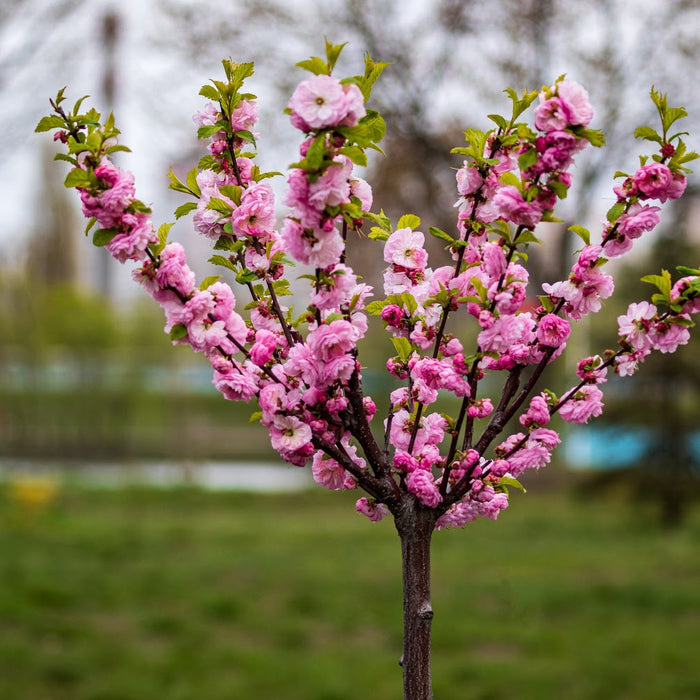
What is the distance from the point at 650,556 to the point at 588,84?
4.42m

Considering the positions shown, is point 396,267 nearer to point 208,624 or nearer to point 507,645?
point 507,645

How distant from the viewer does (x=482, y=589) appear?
679 centimetres

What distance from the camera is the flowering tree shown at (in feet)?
4.10

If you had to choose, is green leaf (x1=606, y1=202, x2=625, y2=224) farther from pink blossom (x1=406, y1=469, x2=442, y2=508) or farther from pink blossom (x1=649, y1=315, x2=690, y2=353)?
pink blossom (x1=406, y1=469, x2=442, y2=508)

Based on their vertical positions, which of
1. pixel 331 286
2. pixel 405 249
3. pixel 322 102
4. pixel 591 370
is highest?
pixel 322 102

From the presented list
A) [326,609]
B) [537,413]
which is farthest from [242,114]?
[326,609]

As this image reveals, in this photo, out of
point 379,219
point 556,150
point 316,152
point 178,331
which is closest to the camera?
point 316,152

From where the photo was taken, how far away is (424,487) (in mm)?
1403

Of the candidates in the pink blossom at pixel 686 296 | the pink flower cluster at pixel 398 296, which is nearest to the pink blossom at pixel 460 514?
the pink flower cluster at pixel 398 296

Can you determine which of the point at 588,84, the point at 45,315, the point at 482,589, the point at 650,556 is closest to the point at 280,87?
the point at 588,84

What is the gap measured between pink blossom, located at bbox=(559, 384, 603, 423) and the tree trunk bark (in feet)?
0.95

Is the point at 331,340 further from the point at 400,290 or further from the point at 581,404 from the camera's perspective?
the point at 581,404

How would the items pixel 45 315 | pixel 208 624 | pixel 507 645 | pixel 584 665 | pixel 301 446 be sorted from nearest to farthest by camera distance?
1. pixel 301 446
2. pixel 584 665
3. pixel 507 645
4. pixel 208 624
5. pixel 45 315

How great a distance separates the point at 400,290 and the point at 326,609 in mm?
5152
